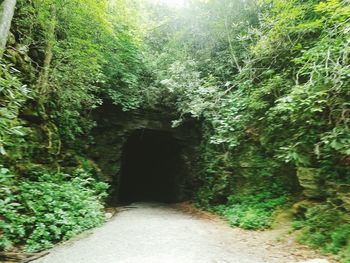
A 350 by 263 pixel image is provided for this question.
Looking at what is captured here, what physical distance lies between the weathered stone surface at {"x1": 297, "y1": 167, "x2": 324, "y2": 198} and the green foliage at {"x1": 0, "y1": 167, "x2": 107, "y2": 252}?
5.15 meters

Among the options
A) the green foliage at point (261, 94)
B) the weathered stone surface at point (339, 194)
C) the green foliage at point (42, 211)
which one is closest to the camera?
the green foliage at point (42, 211)

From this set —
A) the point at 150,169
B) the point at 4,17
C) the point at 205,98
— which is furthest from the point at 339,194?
the point at 150,169

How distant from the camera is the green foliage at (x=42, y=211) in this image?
4988mm

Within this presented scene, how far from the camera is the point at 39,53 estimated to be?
844cm

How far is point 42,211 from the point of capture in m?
5.88

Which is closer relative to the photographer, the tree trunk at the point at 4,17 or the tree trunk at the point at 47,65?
the tree trunk at the point at 4,17

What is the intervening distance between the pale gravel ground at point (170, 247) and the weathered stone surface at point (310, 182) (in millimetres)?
1384

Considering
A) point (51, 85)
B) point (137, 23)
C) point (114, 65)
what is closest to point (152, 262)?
point (51, 85)

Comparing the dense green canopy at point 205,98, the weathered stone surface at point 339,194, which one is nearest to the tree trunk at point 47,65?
the dense green canopy at point 205,98

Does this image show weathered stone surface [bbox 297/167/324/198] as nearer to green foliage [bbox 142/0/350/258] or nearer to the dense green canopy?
the dense green canopy

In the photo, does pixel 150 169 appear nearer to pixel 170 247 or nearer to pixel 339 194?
pixel 170 247

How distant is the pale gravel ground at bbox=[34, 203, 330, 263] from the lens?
466 centimetres

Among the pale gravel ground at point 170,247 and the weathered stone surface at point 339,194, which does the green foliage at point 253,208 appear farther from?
the weathered stone surface at point 339,194

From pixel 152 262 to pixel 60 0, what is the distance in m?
7.00
